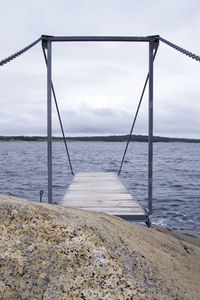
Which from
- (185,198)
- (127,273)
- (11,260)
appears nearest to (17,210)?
(11,260)

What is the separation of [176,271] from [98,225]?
0.56 metres

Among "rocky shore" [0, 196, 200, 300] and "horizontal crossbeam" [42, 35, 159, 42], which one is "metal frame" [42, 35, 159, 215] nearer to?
"horizontal crossbeam" [42, 35, 159, 42]

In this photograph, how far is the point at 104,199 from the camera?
5039 millimetres

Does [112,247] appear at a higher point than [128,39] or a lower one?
lower

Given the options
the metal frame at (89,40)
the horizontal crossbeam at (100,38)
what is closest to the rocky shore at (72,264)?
the metal frame at (89,40)

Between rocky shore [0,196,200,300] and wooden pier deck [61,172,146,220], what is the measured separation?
2430 mm

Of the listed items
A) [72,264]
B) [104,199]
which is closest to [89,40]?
[104,199]

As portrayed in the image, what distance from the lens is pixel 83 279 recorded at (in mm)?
1203

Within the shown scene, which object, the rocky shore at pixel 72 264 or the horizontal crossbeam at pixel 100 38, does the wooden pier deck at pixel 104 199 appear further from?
the horizontal crossbeam at pixel 100 38

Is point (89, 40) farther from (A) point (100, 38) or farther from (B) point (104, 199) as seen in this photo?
(B) point (104, 199)

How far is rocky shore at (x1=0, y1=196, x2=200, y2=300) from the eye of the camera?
1.17m

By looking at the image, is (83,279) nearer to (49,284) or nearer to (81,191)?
(49,284)

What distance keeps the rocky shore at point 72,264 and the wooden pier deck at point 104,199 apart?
243 centimetres

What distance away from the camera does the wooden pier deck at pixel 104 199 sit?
13.8ft
